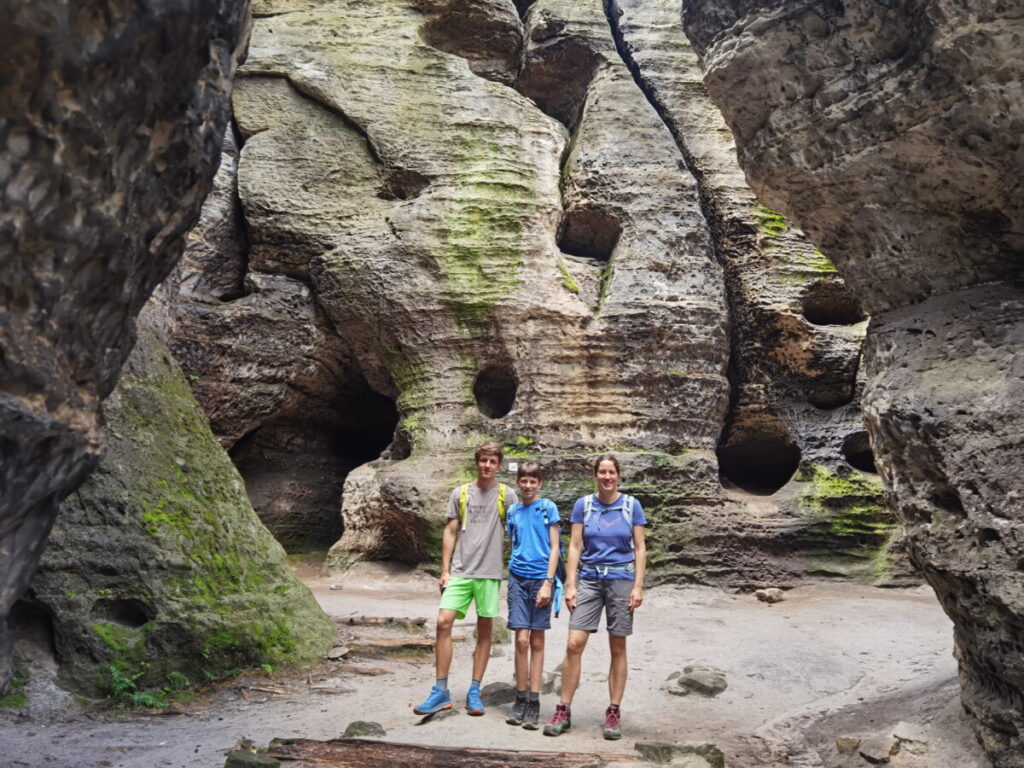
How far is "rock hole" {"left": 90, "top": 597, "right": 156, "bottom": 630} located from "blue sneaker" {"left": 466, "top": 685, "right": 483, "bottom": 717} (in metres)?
2.42

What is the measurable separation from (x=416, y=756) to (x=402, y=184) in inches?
420

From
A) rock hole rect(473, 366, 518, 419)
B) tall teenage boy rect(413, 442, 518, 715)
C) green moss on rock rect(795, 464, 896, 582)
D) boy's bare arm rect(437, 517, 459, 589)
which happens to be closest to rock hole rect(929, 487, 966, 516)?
tall teenage boy rect(413, 442, 518, 715)

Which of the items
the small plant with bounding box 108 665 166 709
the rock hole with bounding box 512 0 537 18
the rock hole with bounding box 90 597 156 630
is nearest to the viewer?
the small plant with bounding box 108 665 166 709

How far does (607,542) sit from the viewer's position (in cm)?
498

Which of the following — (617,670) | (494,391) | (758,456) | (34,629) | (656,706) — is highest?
(494,391)

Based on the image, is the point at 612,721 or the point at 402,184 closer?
the point at 612,721

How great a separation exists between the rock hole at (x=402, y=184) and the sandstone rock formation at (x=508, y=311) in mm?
48

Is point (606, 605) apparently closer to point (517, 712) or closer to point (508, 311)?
point (517, 712)

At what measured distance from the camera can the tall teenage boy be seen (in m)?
5.15

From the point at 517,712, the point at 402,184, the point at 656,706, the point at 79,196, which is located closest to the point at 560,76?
the point at 402,184

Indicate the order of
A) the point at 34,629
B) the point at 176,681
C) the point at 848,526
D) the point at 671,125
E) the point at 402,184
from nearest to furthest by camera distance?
the point at 34,629 < the point at 176,681 < the point at 848,526 < the point at 402,184 < the point at 671,125

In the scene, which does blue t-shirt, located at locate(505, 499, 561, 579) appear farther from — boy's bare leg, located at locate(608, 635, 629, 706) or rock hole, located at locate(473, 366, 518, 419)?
rock hole, located at locate(473, 366, 518, 419)

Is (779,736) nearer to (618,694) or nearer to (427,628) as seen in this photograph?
(618,694)

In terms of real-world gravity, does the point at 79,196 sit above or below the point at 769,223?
below
